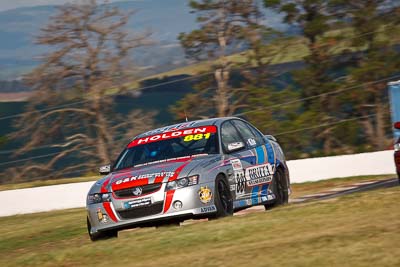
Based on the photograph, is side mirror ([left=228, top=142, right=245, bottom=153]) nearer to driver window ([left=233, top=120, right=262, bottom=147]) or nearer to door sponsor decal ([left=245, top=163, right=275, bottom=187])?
door sponsor decal ([left=245, top=163, right=275, bottom=187])

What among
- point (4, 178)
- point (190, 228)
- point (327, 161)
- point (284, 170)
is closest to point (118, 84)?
point (4, 178)

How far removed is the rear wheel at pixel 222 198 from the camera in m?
12.5

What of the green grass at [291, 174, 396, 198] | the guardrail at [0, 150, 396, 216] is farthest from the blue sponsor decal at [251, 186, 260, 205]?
the guardrail at [0, 150, 396, 216]

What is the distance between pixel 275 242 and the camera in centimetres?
970

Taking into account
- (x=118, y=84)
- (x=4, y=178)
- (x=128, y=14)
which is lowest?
(x=4, y=178)

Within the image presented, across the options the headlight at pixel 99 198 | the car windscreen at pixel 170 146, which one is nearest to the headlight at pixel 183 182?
the headlight at pixel 99 198

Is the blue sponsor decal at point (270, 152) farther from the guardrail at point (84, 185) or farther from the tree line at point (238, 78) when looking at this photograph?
the tree line at point (238, 78)

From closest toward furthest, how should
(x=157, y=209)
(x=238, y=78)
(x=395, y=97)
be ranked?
(x=157, y=209)
(x=395, y=97)
(x=238, y=78)

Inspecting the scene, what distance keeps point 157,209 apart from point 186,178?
51cm

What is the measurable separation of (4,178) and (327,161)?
59.4 ft

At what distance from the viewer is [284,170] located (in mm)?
14883

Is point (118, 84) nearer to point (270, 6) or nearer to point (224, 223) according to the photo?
point (270, 6)

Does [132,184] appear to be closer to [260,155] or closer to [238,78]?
[260,155]

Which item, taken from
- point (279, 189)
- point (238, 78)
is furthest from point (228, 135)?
point (238, 78)
